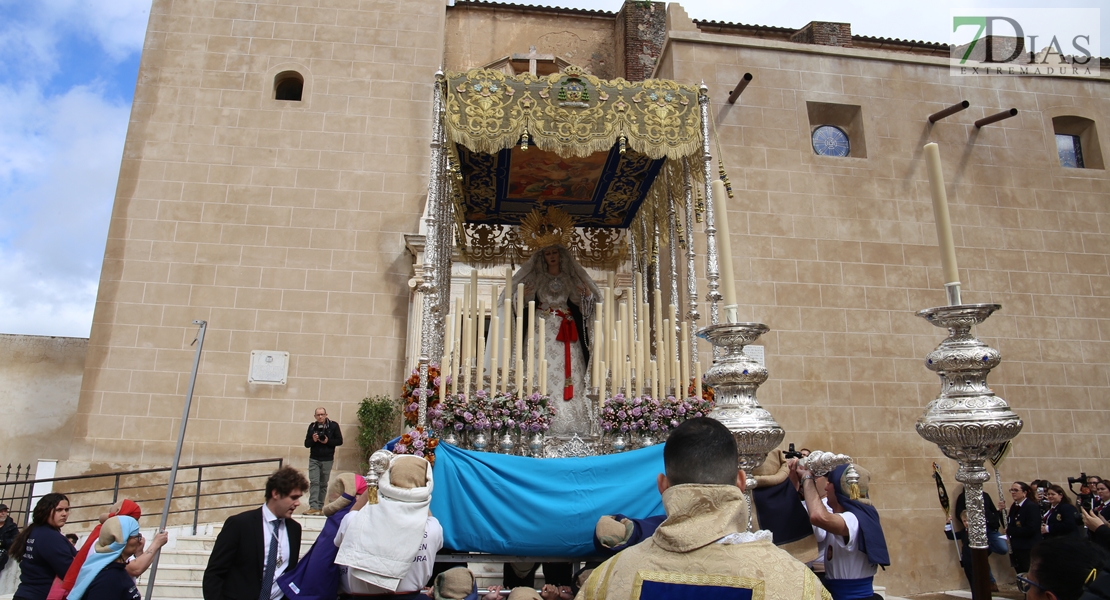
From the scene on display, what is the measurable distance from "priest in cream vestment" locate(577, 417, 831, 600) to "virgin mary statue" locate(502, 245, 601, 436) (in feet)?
16.6

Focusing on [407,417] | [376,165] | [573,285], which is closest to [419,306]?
[376,165]

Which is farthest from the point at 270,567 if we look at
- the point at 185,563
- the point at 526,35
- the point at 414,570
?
the point at 526,35

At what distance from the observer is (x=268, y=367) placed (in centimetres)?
1071

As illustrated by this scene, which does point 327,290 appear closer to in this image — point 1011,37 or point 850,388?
point 850,388

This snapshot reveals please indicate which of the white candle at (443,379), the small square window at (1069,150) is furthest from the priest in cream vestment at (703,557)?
the small square window at (1069,150)

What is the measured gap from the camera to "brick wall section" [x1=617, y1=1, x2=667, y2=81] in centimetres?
1368

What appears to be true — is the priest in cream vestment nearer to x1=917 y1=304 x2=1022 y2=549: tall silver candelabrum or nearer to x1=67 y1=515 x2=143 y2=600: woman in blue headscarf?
x1=917 y1=304 x2=1022 y2=549: tall silver candelabrum

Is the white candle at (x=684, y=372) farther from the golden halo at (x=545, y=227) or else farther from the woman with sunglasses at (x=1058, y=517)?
the woman with sunglasses at (x=1058, y=517)

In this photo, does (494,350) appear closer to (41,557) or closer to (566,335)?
(566,335)

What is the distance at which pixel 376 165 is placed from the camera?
11.7 metres

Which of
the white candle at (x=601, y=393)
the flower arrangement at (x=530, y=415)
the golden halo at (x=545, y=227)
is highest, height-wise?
the golden halo at (x=545, y=227)

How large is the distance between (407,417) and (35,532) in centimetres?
241

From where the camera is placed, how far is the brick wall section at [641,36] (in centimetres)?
1368

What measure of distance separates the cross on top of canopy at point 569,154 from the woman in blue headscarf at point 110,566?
12.5 feet
